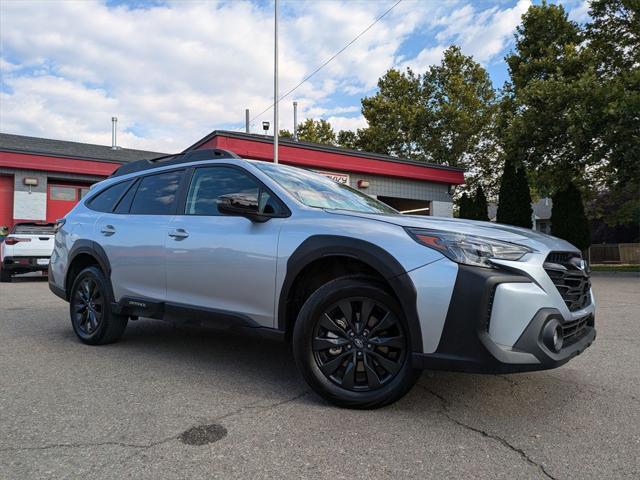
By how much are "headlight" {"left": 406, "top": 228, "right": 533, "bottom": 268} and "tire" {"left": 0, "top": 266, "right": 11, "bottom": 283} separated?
1283 cm

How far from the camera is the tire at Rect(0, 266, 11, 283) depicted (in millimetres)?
12347

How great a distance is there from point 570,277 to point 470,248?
30.5 inches

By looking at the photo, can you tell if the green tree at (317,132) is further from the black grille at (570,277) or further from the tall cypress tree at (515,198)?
the black grille at (570,277)

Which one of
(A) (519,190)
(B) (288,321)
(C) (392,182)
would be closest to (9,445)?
(B) (288,321)

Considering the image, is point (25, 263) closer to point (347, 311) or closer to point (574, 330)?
point (347, 311)

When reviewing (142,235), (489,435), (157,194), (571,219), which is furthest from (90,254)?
(571,219)

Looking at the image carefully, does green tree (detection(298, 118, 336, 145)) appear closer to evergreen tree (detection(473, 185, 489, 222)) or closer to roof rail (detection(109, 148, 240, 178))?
evergreen tree (detection(473, 185, 489, 222))

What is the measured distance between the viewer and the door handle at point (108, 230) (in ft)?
15.2

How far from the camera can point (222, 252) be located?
11.8 feet

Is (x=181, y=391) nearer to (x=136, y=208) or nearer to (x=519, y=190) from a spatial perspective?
(x=136, y=208)

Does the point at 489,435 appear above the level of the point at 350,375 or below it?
below

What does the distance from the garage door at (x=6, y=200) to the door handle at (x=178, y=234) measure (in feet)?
53.8

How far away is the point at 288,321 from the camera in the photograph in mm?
3363

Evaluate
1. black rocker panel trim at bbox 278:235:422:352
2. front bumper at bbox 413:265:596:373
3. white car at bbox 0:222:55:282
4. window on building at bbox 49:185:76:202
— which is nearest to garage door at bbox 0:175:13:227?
window on building at bbox 49:185:76:202
